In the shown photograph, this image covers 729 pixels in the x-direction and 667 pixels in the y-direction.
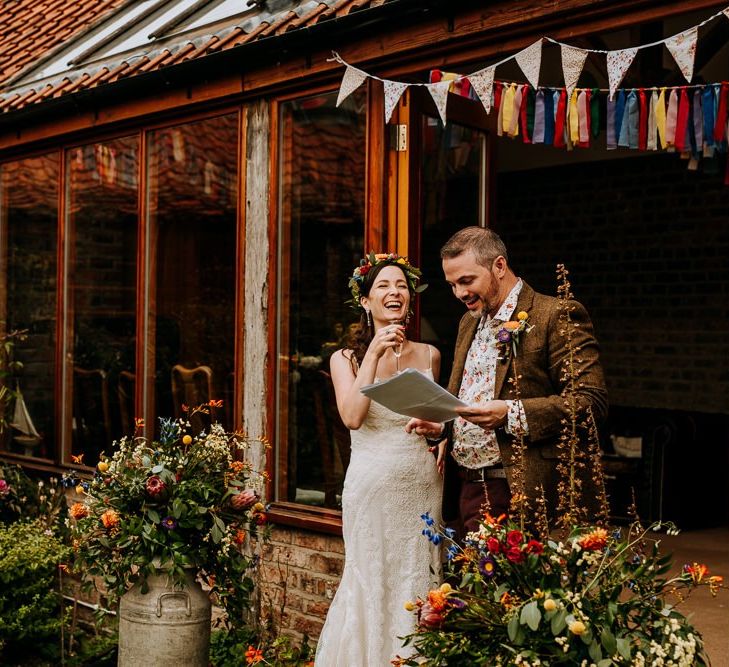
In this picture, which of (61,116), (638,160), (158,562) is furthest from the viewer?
(638,160)

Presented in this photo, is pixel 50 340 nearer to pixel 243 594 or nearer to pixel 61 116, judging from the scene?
pixel 61 116

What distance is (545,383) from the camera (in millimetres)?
4125

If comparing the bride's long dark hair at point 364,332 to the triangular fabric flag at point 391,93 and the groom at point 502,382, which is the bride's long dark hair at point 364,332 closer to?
the groom at point 502,382

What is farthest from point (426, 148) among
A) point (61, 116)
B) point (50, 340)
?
point (50, 340)

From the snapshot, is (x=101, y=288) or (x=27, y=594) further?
(x=101, y=288)

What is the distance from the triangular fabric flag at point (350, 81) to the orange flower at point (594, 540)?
9.85 ft

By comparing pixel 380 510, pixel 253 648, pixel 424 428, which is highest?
pixel 424 428

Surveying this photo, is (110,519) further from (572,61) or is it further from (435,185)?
(572,61)

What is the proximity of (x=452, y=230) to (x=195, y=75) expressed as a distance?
199 centimetres

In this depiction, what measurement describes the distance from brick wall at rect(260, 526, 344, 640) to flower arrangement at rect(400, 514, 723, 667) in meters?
2.59

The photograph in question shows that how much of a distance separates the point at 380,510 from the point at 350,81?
7.24ft

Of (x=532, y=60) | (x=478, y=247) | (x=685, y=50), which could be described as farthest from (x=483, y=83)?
(x=478, y=247)

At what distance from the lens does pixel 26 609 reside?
6383 mm

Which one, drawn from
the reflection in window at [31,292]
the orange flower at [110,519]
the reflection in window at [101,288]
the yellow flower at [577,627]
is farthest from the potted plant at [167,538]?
the reflection in window at [31,292]
